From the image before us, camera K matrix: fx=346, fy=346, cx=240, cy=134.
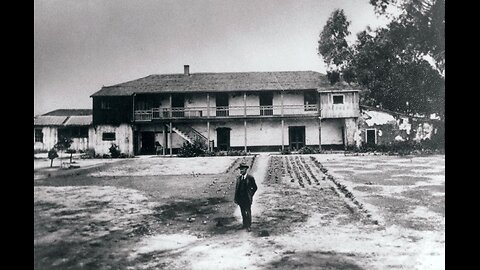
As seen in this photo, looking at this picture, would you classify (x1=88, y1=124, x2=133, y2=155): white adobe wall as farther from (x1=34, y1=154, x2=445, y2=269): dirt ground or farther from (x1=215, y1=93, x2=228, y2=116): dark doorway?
(x1=215, y1=93, x2=228, y2=116): dark doorway

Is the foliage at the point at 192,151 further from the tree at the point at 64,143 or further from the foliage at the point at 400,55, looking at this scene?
the foliage at the point at 400,55

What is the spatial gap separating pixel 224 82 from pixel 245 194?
13.8 feet

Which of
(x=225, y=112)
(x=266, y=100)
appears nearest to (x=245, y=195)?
(x=266, y=100)

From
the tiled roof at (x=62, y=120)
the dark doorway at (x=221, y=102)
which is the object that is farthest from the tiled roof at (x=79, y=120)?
the dark doorway at (x=221, y=102)

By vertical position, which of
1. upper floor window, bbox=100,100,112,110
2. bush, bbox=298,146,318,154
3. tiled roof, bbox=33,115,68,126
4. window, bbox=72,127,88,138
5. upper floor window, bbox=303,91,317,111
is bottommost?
bush, bbox=298,146,318,154

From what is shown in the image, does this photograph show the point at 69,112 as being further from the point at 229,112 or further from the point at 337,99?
the point at 229,112

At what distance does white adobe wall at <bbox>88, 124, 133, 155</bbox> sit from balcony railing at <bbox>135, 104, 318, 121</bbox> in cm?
99

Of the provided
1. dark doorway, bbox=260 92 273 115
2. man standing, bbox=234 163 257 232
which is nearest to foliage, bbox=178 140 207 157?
man standing, bbox=234 163 257 232

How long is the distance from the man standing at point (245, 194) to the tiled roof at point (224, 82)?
236 cm

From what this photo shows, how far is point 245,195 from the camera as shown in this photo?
5.16m

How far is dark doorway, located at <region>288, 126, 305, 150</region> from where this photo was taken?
27.5ft

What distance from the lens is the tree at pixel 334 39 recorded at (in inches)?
218
